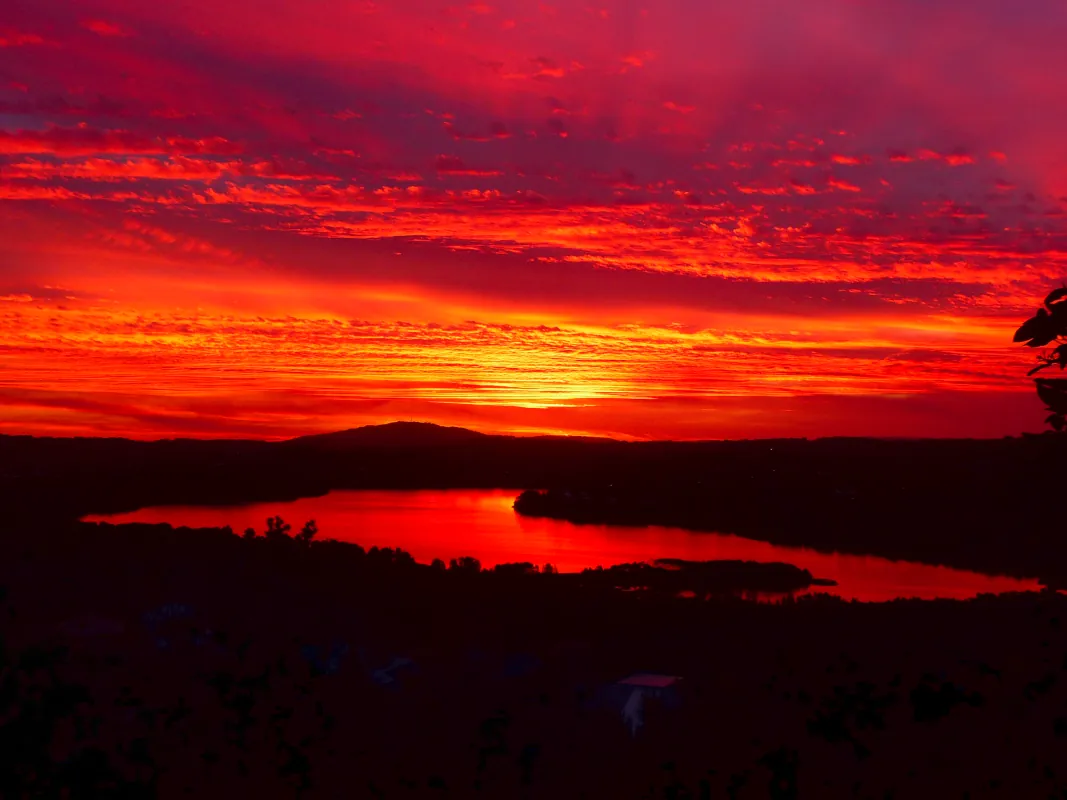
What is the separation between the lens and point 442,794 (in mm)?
6879

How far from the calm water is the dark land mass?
2.86m

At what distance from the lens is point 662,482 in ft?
258

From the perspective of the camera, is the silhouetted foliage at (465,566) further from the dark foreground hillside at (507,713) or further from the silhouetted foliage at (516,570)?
the dark foreground hillside at (507,713)

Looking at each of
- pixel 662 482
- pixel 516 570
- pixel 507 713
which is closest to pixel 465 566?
pixel 516 570

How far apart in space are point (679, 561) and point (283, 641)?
124ft

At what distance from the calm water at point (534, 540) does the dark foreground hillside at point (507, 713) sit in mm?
27823

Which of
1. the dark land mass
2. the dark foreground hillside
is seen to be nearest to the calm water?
the dark land mass

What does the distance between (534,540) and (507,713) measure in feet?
156

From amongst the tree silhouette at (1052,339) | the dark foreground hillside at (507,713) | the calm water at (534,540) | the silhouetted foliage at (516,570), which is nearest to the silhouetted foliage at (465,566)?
the silhouetted foliage at (516,570)

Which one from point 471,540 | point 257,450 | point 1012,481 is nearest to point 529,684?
point 471,540

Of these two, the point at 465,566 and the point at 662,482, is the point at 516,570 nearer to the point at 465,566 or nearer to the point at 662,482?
the point at 465,566

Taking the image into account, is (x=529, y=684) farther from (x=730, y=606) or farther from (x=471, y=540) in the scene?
Result: (x=471, y=540)

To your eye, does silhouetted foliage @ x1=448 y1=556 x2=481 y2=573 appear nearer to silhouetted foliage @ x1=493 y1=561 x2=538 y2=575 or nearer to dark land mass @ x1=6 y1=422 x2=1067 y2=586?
silhouetted foliage @ x1=493 y1=561 x2=538 y2=575

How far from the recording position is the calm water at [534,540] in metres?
44.8
